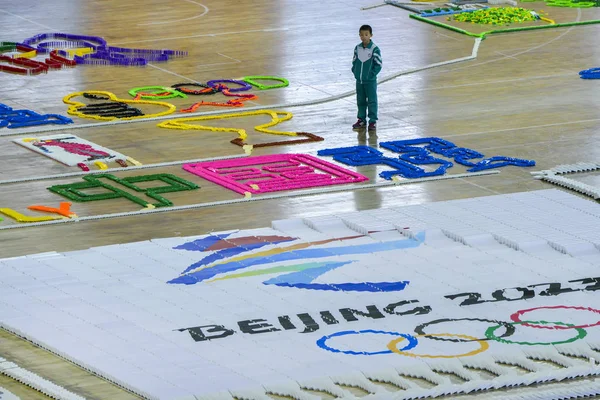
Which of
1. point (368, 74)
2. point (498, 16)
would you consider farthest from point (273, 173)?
point (498, 16)

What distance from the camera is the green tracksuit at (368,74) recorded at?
17625 millimetres

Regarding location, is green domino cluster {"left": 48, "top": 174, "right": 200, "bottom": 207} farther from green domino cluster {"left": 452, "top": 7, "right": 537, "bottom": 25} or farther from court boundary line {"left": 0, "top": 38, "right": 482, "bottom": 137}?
green domino cluster {"left": 452, "top": 7, "right": 537, "bottom": 25}

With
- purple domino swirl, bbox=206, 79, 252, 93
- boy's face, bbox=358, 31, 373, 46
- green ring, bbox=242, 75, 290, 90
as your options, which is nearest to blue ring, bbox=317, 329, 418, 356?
boy's face, bbox=358, 31, 373, 46

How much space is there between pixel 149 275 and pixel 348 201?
310 cm

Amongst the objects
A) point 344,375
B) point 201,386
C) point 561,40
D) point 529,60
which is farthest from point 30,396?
point 561,40

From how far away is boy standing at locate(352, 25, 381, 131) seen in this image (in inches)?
693

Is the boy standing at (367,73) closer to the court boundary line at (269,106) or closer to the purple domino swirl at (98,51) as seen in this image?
the court boundary line at (269,106)

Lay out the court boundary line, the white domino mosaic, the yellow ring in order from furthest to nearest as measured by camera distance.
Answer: the court boundary line, the yellow ring, the white domino mosaic

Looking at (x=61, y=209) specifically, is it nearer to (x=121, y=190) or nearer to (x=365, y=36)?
(x=121, y=190)

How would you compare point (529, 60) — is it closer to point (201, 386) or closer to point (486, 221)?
point (486, 221)

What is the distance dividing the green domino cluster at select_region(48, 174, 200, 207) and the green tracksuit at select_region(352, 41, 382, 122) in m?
3.20

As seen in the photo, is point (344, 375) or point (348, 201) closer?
point (344, 375)

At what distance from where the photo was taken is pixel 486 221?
13.5 m

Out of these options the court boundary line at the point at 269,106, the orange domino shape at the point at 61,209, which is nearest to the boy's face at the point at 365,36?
the court boundary line at the point at 269,106
